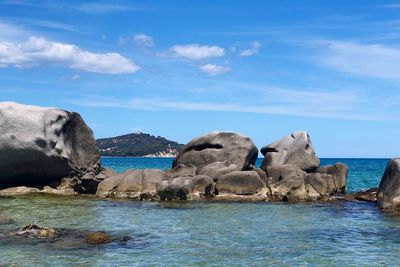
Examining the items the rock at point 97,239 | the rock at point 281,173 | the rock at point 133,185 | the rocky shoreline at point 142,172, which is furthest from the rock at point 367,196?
the rock at point 97,239

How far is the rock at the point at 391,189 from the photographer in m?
28.9

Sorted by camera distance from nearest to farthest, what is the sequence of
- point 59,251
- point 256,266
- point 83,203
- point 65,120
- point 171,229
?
point 256,266
point 59,251
point 171,229
point 83,203
point 65,120

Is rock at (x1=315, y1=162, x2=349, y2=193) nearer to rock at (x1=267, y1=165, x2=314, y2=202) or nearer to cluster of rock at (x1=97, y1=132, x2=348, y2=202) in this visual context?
cluster of rock at (x1=97, y1=132, x2=348, y2=202)

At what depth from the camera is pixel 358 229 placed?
22828 millimetres

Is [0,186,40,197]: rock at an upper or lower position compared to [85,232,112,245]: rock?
upper

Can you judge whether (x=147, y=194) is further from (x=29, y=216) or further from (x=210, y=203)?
(x=29, y=216)

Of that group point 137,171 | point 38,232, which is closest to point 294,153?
point 137,171

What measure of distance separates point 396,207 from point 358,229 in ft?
22.2

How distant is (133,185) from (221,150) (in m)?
7.81

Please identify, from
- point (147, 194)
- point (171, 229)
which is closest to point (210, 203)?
point (147, 194)

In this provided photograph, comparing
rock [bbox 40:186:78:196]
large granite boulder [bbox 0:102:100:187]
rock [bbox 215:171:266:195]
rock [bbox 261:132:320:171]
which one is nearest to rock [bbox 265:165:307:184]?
rock [bbox 215:171:266:195]

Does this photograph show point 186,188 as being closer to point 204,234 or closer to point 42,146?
point 42,146

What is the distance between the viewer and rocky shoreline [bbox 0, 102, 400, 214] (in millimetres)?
34219

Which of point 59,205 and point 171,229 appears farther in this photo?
point 59,205
